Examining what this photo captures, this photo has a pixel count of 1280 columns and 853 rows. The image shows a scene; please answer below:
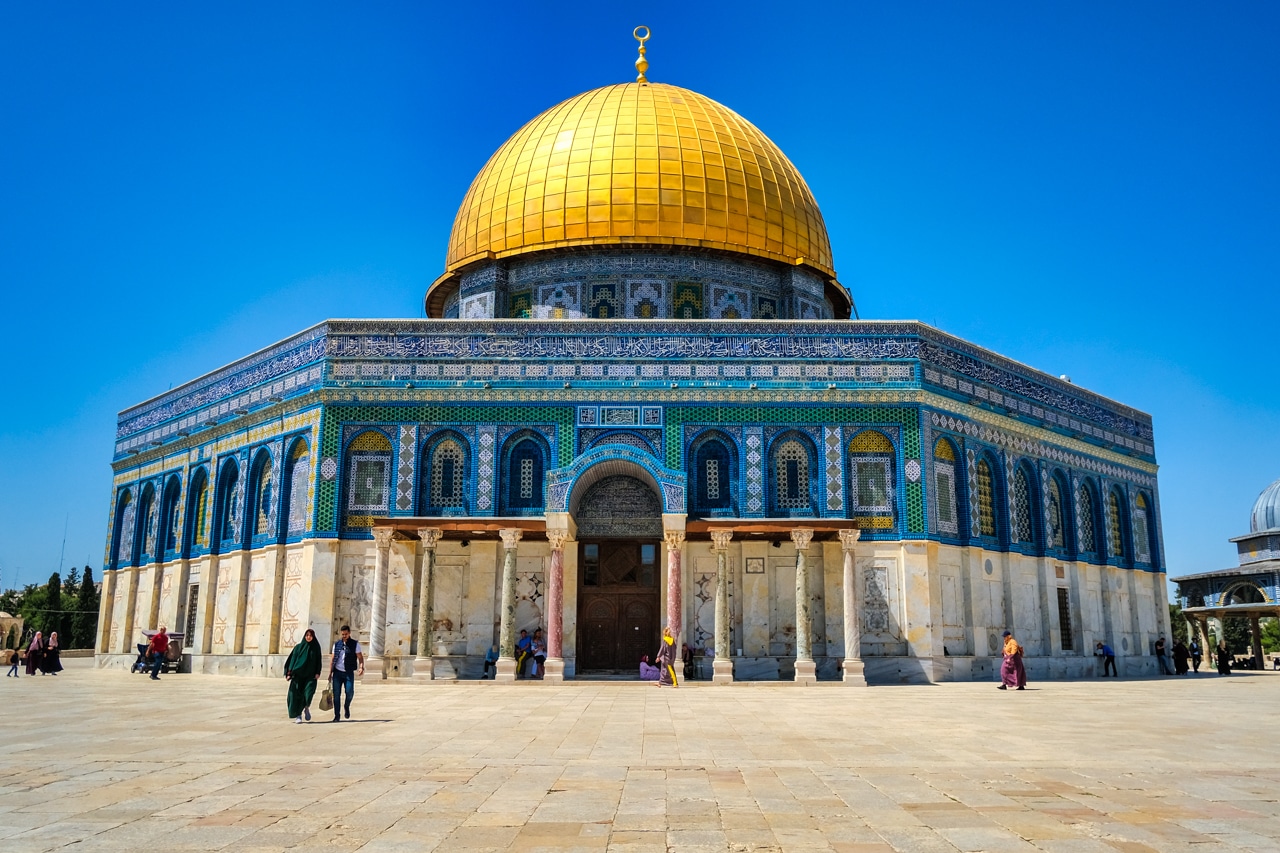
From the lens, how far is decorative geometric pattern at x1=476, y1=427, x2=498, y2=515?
2206 centimetres

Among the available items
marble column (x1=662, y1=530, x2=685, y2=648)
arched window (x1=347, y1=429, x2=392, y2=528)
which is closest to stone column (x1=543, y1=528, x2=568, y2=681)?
marble column (x1=662, y1=530, x2=685, y2=648)

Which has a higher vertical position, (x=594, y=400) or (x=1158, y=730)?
(x=594, y=400)

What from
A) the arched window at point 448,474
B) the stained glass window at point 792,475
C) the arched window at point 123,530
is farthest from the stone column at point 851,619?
the arched window at point 123,530

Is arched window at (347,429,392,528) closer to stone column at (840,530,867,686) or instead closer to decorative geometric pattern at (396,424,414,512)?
decorative geometric pattern at (396,424,414,512)

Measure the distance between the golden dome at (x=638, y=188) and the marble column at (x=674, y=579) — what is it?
8.34 metres

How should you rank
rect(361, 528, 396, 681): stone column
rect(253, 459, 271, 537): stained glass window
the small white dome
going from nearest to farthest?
rect(361, 528, 396, 681): stone column
rect(253, 459, 271, 537): stained glass window
the small white dome

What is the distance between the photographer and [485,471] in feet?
72.8

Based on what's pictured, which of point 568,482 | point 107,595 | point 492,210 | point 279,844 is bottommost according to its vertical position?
point 279,844

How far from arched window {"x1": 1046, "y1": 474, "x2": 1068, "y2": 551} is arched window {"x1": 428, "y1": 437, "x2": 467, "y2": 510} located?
14.2 meters

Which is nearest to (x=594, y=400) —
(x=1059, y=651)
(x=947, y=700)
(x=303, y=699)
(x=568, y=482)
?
(x=568, y=482)

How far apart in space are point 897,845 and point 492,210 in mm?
23892

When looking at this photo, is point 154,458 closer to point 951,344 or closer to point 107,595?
point 107,595

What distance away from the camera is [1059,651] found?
2541cm

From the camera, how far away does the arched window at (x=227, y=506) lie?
25.4 metres
